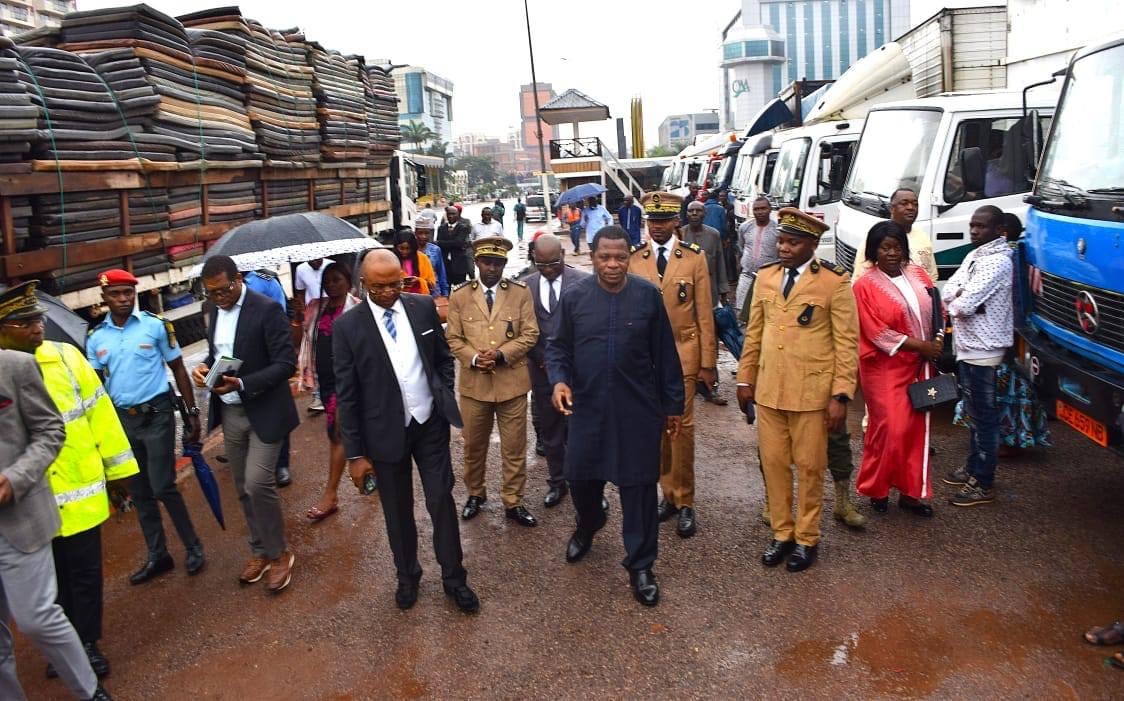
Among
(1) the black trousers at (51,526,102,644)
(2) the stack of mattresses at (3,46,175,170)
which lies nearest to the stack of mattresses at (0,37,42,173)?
(2) the stack of mattresses at (3,46,175,170)

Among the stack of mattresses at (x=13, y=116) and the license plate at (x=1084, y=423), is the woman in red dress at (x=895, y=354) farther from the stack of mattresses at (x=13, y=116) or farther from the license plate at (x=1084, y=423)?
the stack of mattresses at (x=13, y=116)

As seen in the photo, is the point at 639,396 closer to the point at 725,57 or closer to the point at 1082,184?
the point at 1082,184

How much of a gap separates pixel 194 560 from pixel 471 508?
1613mm

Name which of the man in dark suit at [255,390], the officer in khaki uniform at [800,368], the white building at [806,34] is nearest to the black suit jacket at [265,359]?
the man in dark suit at [255,390]

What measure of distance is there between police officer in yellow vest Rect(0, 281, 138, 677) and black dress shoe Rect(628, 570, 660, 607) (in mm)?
2415

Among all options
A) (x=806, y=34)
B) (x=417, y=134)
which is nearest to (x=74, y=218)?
(x=417, y=134)

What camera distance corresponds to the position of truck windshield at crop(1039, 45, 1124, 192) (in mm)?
4316

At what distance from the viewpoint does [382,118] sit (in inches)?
528

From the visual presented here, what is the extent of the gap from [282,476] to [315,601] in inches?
77.9

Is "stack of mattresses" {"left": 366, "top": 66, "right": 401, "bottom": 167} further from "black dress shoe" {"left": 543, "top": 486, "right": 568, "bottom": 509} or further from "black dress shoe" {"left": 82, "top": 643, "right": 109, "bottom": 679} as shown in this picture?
"black dress shoe" {"left": 82, "top": 643, "right": 109, "bottom": 679}

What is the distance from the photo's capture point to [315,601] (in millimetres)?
4355

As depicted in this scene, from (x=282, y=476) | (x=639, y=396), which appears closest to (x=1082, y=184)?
(x=639, y=396)

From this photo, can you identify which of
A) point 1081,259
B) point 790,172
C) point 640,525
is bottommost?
point 640,525

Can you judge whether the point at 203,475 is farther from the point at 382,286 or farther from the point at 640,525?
the point at 640,525
